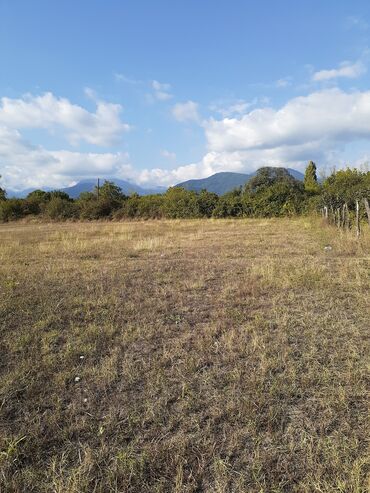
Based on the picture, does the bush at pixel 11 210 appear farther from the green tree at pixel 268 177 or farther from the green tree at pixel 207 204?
the green tree at pixel 268 177

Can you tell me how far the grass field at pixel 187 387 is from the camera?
212 cm

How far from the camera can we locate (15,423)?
8.59ft

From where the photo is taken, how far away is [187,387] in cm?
298

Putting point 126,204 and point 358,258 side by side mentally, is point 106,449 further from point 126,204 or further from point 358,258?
point 126,204

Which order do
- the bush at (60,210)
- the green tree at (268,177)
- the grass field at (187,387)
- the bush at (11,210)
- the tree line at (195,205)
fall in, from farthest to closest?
the green tree at (268,177), the bush at (11,210), the bush at (60,210), the tree line at (195,205), the grass field at (187,387)

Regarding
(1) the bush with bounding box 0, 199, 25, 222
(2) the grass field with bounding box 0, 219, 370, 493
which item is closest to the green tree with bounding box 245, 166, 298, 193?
(1) the bush with bounding box 0, 199, 25, 222

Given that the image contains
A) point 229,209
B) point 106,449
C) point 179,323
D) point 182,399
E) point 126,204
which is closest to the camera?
point 106,449

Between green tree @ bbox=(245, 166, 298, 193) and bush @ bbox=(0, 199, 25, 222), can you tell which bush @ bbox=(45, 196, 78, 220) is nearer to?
bush @ bbox=(0, 199, 25, 222)

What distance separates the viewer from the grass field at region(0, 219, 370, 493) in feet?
6.94

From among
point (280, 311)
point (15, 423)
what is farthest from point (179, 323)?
point (15, 423)

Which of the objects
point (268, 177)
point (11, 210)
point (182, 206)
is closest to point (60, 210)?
point (11, 210)

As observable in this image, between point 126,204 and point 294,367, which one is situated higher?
point 126,204

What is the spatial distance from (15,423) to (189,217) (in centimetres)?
2745

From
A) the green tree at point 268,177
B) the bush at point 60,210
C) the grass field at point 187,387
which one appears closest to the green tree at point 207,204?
the bush at point 60,210
